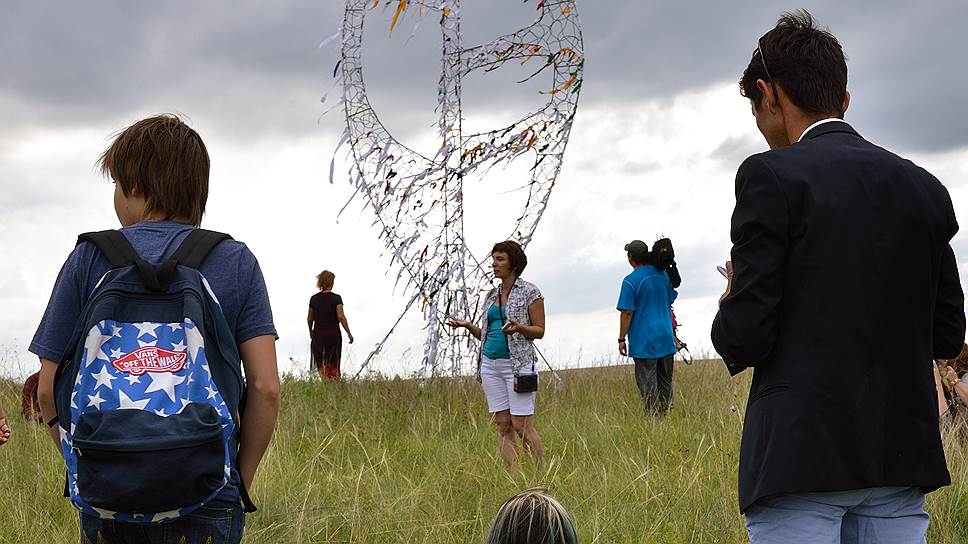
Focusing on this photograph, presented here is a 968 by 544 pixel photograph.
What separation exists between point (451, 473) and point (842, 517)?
4188mm

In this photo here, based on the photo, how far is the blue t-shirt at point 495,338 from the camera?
6363 millimetres

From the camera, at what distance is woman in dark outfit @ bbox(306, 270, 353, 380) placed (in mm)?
11484

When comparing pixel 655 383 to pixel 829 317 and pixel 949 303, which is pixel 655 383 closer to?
pixel 949 303

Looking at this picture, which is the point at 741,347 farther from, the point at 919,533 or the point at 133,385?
the point at 133,385

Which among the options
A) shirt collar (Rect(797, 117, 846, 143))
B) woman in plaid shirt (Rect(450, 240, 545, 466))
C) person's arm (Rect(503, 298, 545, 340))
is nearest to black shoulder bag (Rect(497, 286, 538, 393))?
woman in plaid shirt (Rect(450, 240, 545, 466))

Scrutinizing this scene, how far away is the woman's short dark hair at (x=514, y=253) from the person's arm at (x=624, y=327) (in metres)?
2.33

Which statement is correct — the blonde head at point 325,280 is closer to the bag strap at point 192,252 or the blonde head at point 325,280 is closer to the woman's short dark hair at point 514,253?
the woman's short dark hair at point 514,253

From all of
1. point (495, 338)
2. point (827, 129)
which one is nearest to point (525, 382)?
point (495, 338)

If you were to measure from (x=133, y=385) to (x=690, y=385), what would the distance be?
9.02 metres

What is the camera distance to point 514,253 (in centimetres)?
659

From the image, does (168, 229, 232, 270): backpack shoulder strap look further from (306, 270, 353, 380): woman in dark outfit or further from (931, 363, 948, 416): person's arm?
(306, 270, 353, 380): woman in dark outfit

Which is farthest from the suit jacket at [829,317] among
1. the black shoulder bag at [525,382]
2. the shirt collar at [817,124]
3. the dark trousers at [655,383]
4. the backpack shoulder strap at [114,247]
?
the dark trousers at [655,383]

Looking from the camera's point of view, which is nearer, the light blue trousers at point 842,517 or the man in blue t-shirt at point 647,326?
the light blue trousers at point 842,517

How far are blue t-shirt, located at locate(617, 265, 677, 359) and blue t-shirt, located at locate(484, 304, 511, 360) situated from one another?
2.39 m
